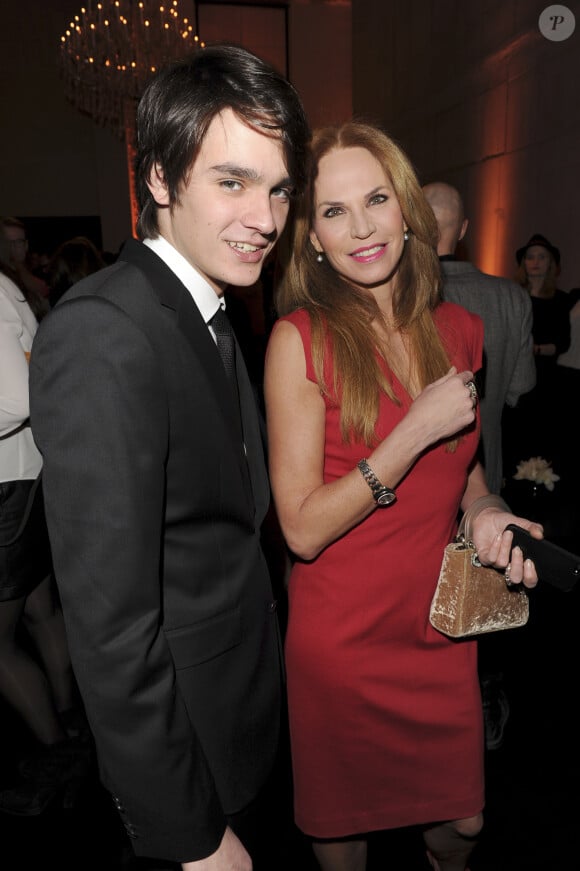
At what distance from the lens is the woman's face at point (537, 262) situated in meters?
4.87

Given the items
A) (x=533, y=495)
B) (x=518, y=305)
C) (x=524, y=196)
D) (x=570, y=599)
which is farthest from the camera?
(x=524, y=196)

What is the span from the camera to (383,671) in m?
1.55

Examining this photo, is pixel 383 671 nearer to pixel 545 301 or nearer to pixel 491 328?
pixel 491 328

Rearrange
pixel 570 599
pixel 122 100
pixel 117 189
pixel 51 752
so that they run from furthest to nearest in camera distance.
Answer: pixel 117 189
pixel 122 100
pixel 570 599
pixel 51 752

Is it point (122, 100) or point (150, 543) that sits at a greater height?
point (122, 100)

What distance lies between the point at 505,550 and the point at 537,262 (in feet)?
13.2

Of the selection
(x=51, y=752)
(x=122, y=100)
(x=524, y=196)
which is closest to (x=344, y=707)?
(x=51, y=752)

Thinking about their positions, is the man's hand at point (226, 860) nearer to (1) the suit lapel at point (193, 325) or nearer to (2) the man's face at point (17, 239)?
(1) the suit lapel at point (193, 325)

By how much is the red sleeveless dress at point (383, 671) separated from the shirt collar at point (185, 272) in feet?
1.16

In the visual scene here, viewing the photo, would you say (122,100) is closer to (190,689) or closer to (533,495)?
(533,495)

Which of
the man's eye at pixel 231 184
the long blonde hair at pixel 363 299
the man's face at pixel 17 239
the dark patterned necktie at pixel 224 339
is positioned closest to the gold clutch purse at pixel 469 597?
the long blonde hair at pixel 363 299


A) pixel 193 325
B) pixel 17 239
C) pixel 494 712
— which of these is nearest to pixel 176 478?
pixel 193 325

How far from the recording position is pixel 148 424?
894mm

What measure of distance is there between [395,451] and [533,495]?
2718 mm
